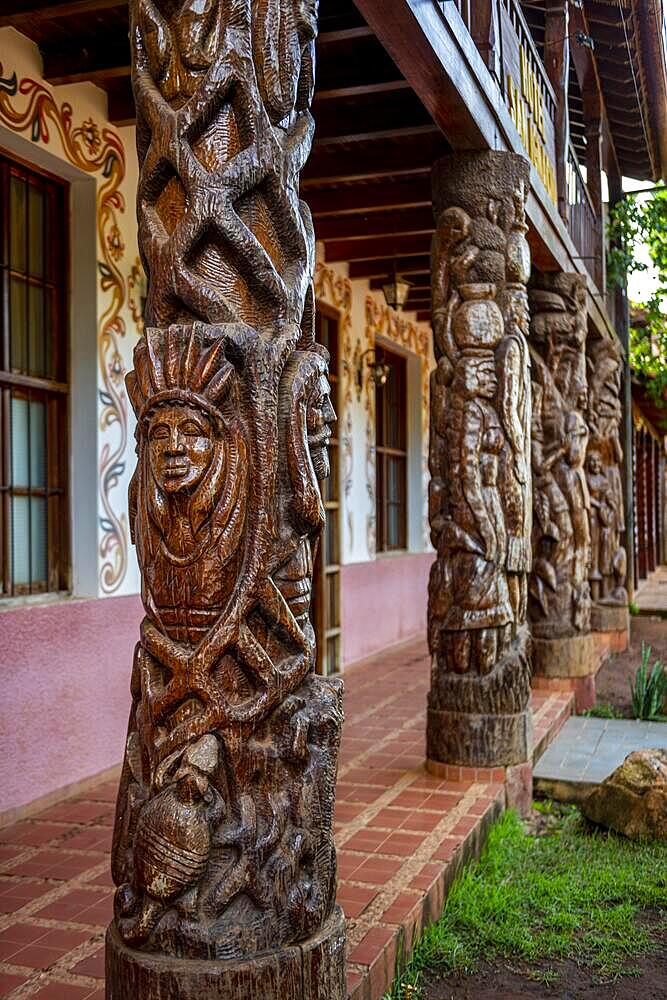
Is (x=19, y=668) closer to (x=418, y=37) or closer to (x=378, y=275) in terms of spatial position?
(x=418, y=37)

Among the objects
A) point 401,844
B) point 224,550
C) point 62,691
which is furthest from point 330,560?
point 224,550

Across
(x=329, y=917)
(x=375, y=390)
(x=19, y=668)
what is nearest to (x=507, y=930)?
(x=329, y=917)

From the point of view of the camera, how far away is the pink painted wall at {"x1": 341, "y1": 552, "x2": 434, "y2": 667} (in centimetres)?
861

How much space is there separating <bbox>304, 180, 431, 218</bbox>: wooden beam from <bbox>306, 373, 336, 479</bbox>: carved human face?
4.27 metres

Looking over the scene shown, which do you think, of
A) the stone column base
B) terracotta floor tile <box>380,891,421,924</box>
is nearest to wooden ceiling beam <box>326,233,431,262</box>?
the stone column base

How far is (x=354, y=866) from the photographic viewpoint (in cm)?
372

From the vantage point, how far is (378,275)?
8641 millimetres

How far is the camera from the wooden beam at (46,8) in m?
4.05

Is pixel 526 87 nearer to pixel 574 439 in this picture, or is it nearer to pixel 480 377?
pixel 480 377

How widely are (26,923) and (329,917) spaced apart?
1302mm

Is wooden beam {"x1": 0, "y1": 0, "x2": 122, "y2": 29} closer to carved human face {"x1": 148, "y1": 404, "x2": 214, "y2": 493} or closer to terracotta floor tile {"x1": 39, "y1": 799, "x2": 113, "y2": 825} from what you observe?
carved human face {"x1": 148, "y1": 404, "x2": 214, "y2": 493}

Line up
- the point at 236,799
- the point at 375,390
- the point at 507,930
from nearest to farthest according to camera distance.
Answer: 1. the point at 236,799
2. the point at 507,930
3. the point at 375,390

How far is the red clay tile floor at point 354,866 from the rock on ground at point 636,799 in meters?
0.51

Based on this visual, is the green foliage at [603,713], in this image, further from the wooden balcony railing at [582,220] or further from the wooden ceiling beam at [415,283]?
the wooden ceiling beam at [415,283]
